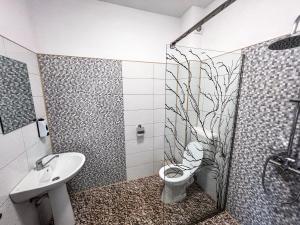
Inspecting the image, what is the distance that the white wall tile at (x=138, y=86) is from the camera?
199cm

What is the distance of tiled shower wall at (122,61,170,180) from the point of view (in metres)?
2.02

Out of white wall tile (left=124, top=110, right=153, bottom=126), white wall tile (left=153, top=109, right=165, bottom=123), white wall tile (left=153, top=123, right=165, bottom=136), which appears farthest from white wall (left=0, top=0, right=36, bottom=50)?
white wall tile (left=153, top=123, right=165, bottom=136)

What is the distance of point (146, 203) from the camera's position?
185 cm

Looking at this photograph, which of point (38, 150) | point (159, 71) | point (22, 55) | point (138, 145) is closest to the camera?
point (22, 55)

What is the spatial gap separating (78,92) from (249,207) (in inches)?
90.4

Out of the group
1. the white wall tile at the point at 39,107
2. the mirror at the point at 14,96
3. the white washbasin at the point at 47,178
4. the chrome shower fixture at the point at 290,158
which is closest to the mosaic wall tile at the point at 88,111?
the white wall tile at the point at 39,107

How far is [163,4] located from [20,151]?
7.31 feet

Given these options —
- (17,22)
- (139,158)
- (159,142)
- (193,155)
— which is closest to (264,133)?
(193,155)

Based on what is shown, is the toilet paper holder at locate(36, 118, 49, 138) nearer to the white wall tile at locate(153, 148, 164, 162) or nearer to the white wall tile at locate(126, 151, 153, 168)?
the white wall tile at locate(126, 151, 153, 168)

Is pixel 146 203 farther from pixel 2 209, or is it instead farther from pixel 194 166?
pixel 2 209

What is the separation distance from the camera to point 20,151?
121cm

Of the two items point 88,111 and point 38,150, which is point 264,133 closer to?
point 88,111

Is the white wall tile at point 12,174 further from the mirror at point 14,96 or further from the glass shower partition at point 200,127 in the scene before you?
the glass shower partition at point 200,127

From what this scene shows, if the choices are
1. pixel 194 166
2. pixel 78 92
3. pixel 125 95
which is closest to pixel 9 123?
pixel 78 92
